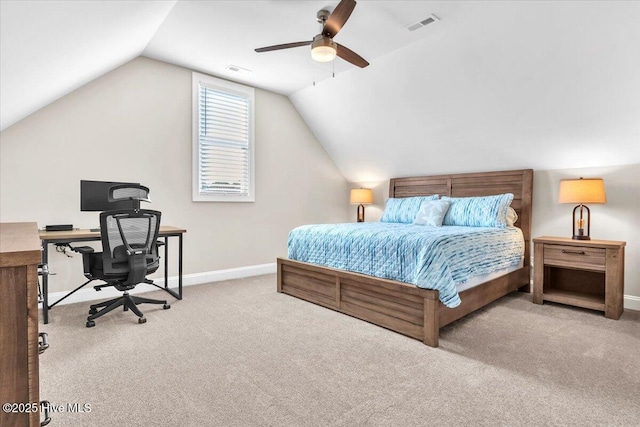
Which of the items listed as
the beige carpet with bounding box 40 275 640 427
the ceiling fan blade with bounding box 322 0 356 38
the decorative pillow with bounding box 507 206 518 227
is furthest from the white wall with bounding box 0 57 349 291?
the decorative pillow with bounding box 507 206 518 227

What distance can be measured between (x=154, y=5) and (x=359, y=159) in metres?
3.54

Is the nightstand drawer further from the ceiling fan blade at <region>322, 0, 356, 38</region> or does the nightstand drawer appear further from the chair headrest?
the chair headrest

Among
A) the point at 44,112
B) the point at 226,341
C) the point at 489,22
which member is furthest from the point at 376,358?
the point at 44,112

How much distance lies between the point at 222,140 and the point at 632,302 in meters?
4.93

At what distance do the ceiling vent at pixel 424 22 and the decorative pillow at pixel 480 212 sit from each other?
200cm

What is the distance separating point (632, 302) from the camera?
333cm

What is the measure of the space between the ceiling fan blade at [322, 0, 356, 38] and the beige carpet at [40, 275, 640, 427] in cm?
233

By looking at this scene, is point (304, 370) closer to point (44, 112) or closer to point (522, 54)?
point (522, 54)

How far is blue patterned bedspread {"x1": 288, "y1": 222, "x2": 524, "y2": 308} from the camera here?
248cm

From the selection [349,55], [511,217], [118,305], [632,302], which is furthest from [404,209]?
[118,305]

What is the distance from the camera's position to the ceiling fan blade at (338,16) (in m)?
2.31

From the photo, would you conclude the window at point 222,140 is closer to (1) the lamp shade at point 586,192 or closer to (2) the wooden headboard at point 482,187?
(2) the wooden headboard at point 482,187

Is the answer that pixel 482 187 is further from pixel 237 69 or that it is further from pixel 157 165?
pixel 157 165

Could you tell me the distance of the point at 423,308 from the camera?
8.15 ft
